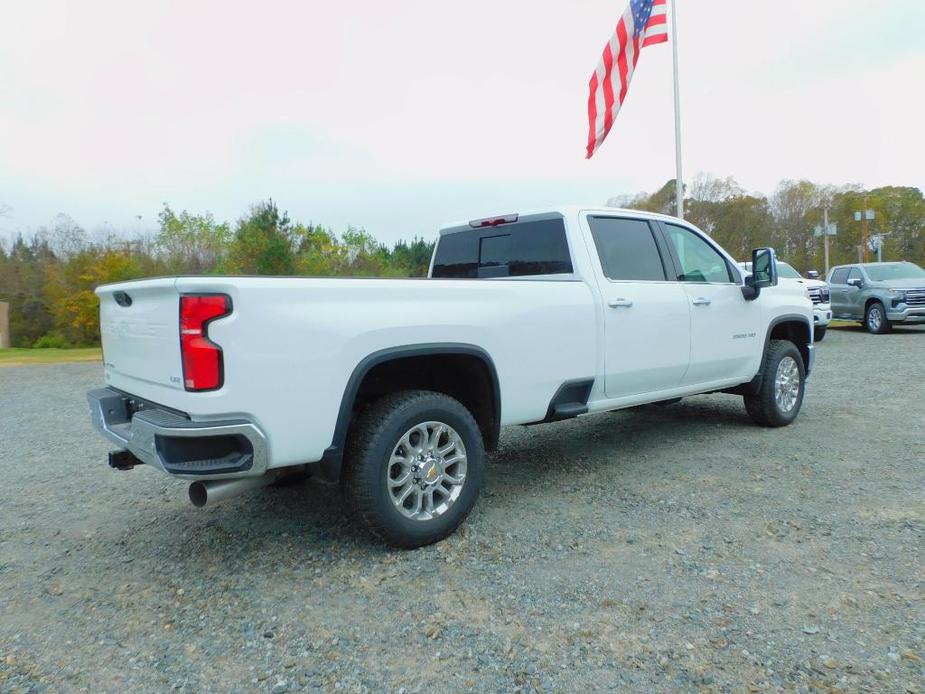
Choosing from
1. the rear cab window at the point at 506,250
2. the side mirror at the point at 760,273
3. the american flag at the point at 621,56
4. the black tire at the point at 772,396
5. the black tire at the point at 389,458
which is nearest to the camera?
the black tire at the point at 389,458

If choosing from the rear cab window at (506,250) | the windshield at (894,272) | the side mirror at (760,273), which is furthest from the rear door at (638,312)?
the windshield at (894,272)

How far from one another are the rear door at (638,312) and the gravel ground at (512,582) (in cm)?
76

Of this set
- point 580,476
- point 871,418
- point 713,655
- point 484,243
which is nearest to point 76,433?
point 484,243

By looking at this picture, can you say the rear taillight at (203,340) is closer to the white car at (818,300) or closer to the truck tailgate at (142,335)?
the truck tailgate at (142,335)

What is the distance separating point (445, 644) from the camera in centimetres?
265

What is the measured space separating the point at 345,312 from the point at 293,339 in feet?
1.01

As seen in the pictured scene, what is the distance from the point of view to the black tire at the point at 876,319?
16.0 m

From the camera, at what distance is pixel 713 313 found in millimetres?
5391

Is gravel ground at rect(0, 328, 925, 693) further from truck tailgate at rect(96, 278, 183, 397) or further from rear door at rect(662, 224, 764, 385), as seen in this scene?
truck tailgate at rect(96, 278, 183, 397)

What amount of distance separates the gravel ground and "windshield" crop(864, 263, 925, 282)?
13.2m

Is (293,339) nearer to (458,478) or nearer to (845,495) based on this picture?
(458,478)

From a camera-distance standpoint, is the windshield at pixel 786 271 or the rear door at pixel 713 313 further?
the windshield at pixel 786 271

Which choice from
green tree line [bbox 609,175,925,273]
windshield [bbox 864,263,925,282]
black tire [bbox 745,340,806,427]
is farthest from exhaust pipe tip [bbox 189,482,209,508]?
green tree line [bbox 609,175,925,273]

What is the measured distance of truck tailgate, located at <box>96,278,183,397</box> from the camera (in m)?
2.98
